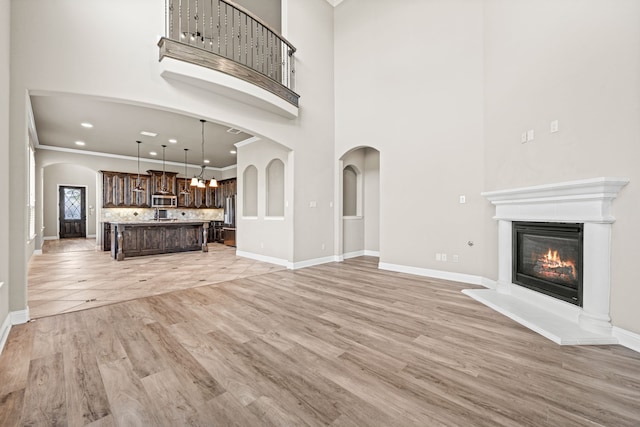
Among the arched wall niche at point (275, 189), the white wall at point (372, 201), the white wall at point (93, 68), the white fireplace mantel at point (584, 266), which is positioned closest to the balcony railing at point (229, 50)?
the white wall at point (93, 68)

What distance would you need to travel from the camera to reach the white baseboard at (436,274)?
4211 mm

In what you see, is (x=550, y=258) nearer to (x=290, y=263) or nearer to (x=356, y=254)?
(x=290, y=263)

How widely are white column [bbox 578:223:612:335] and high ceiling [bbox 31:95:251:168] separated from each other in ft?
20.9

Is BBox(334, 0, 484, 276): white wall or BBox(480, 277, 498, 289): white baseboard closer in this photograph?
BBox(480, 277, 498, 289): white baseboard

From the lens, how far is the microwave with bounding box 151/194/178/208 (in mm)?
10367

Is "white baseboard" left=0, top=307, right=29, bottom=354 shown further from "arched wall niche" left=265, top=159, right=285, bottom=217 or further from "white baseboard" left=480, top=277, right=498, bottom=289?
"white baseboard" left=480, top=277, right=498, bottom=289

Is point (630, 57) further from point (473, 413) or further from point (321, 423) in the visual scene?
point (321, 423)

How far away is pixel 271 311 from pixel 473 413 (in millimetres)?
2091

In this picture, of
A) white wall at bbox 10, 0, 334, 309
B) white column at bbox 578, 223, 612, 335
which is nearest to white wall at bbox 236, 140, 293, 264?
white wall at bbox 10, 0, 334, 309

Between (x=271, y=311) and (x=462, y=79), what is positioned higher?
(x=462, y=79)

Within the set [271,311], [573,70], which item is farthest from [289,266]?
[573,70]

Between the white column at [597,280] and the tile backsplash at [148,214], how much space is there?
38.5 ft

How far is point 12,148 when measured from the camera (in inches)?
104

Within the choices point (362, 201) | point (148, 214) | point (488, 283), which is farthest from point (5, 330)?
point (148, 214)
